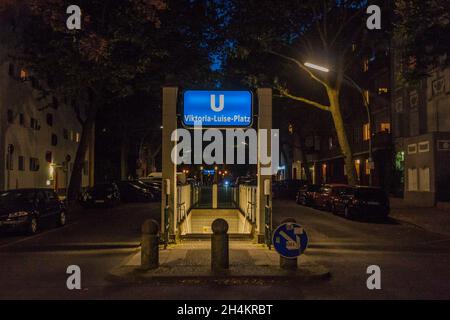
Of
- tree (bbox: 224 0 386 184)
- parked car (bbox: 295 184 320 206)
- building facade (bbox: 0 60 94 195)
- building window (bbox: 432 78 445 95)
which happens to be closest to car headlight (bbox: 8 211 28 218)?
building facade (bbox: 0 60 94 195)

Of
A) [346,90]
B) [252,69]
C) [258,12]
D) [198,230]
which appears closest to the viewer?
[198,230]

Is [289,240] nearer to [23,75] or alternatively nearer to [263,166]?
[263,166]

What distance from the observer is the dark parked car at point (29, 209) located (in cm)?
1712

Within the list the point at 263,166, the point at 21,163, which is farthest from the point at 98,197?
the point at 263,166

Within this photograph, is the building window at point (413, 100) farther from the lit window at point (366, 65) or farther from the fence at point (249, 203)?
the fence at point (249, 203)

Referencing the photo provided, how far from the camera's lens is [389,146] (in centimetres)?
3853

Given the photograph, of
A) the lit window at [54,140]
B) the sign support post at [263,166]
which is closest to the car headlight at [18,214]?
the sign support post at [263,166]

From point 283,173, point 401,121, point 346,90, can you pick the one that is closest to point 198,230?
point 401,121

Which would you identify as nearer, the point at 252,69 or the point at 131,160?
the point at 252,69

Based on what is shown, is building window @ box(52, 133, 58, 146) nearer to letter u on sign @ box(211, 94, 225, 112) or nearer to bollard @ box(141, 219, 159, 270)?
letter u on sign @ box(211, 94, 225, 112)

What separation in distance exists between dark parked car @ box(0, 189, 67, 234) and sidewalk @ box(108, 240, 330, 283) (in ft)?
21.9

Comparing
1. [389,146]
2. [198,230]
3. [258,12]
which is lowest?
[198,230]
